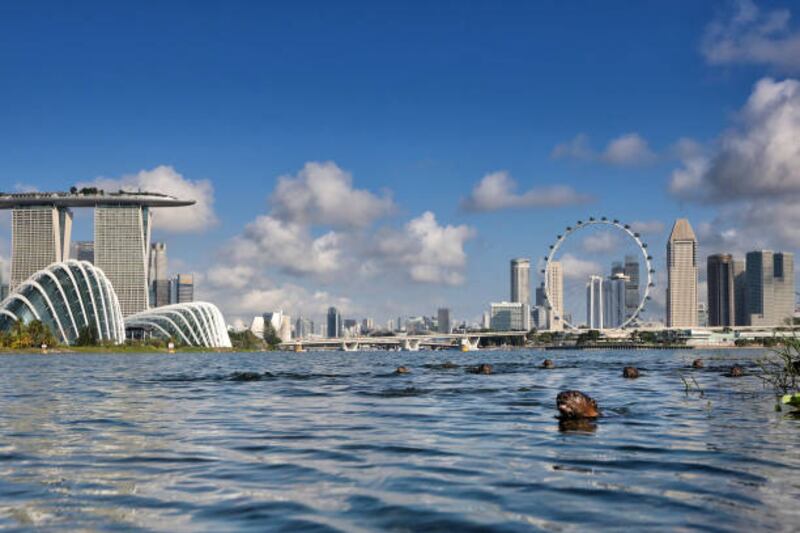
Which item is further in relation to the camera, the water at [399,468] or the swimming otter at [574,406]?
the swimming otter at [574,406]

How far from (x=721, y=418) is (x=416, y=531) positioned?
18.2 metres

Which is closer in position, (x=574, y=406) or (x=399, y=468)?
(x=399, y=468)

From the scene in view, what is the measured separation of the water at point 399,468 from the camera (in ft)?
38.7

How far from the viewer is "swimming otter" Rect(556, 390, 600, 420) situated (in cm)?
2517

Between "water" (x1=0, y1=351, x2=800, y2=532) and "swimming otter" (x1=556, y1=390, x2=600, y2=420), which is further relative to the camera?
"swimming otter" (x1=556, y1=390, x2=600, y2=420)

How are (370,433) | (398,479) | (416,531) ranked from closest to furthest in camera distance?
(416,531), (398,479), (370,433)

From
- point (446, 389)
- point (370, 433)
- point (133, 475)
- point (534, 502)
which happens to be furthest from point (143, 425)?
point (446, 389)

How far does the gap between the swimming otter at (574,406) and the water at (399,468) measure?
1.81ft

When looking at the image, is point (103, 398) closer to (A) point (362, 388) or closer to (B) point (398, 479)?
(A) point (362, 388)

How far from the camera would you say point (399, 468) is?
16375 mm

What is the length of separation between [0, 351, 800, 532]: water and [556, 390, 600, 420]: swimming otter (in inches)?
21.7

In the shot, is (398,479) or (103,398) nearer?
(398,479)

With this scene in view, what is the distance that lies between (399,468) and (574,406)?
1032 cm

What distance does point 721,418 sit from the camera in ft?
85.5
